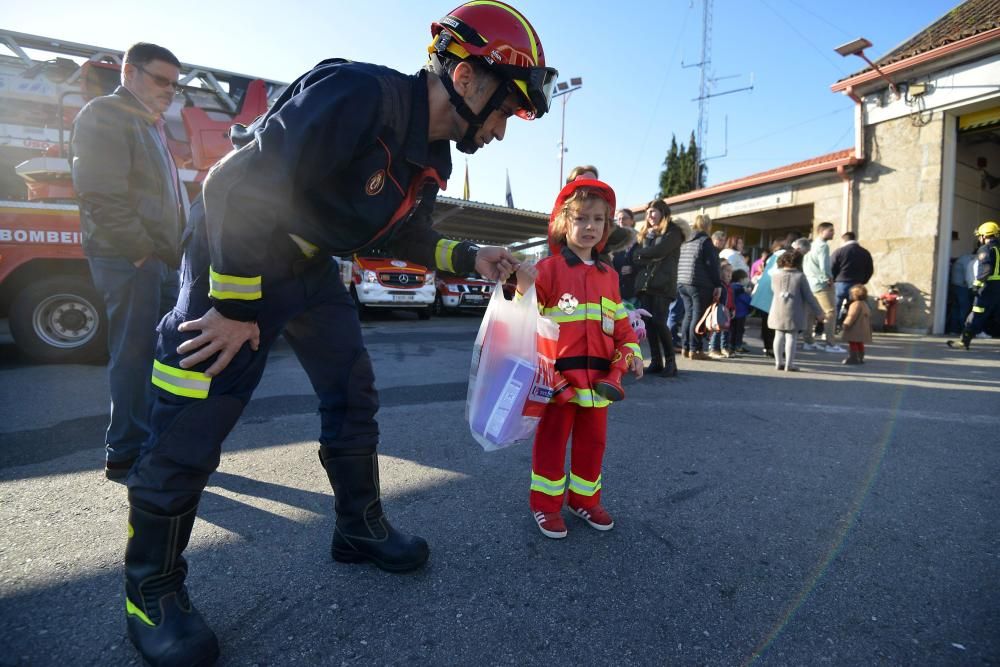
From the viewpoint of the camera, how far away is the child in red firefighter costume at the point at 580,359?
2297mm

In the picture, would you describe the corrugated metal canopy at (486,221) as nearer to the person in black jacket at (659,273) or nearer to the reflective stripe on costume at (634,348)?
the person in black jacket at (659,273)

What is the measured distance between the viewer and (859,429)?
390cm

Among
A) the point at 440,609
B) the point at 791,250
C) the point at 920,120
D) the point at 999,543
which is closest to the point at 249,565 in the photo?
the point at 440,609

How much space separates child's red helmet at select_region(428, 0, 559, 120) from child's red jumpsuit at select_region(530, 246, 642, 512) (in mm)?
901

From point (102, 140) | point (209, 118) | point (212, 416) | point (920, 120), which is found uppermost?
point (920, 120)

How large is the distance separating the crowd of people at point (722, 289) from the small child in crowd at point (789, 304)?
0.04ft

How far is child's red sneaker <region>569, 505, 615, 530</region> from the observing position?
2.28m

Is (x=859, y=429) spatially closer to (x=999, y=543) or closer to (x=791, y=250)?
(x=999, y=543)

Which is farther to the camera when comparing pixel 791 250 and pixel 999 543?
pixel 791 250

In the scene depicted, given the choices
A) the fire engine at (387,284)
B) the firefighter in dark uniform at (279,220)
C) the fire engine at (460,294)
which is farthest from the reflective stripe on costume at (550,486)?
the fire engine at (460,294)

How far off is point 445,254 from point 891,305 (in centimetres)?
1214

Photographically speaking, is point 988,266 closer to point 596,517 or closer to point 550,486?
point 596,517

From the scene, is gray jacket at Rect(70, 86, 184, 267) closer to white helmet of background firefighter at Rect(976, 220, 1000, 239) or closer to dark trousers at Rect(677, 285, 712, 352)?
dark trousers at Rect(677, 285, 712, 352)

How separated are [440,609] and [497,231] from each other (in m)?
19.7
